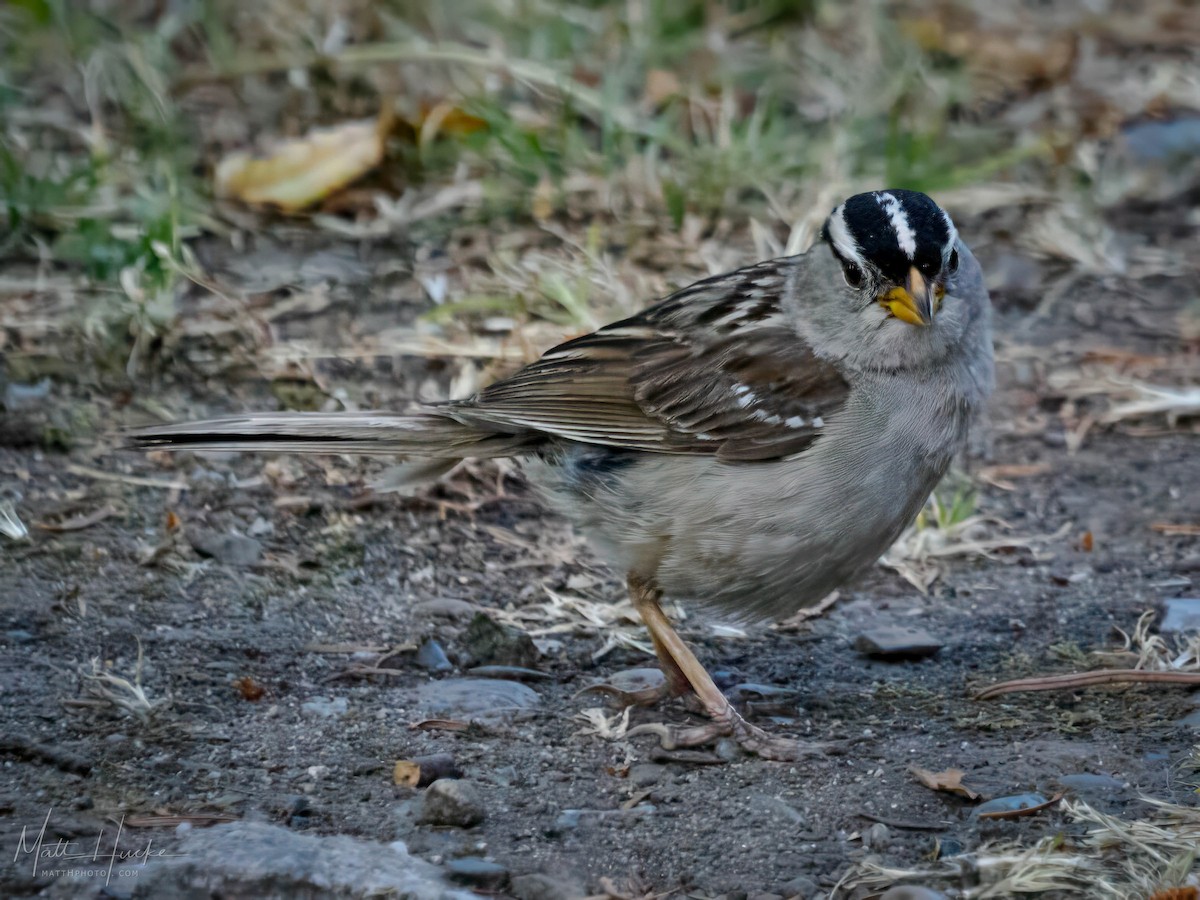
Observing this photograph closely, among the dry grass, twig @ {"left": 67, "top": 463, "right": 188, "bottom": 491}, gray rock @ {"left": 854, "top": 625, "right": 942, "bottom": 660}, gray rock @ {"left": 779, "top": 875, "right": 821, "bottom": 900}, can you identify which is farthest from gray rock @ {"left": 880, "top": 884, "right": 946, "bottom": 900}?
twig @ {"left": 67, "top": 463, "right": 188, "bottom": 491}

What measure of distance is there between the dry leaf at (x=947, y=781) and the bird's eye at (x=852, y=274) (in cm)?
126

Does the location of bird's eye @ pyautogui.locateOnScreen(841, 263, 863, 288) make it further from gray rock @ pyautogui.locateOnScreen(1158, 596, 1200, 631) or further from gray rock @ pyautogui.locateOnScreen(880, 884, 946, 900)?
gray rock @ pyautogui.locateOnScreen(880, 884, 946, 900)

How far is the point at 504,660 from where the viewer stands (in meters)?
4.38

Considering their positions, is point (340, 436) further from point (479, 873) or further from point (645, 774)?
point (479, 873)

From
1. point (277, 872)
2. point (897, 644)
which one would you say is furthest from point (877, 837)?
point (277, 872)

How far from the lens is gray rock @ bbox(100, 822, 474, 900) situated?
311cm

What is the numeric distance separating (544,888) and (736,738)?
93cm

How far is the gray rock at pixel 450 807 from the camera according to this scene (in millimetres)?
3490

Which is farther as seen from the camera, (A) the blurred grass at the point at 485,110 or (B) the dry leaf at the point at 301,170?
(B) the dry leaf at the point at 301,170

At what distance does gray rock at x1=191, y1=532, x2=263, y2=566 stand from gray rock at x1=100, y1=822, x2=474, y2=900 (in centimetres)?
151

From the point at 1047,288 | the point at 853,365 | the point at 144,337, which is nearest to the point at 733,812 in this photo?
the point at 853,365

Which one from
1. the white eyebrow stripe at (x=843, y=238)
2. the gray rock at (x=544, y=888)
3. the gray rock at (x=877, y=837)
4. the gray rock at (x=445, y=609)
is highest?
the white eyebrow stripe at (x=843, y=238)

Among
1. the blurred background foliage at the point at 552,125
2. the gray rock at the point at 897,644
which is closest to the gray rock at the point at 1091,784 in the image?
the gray rock at the point at 897,644
